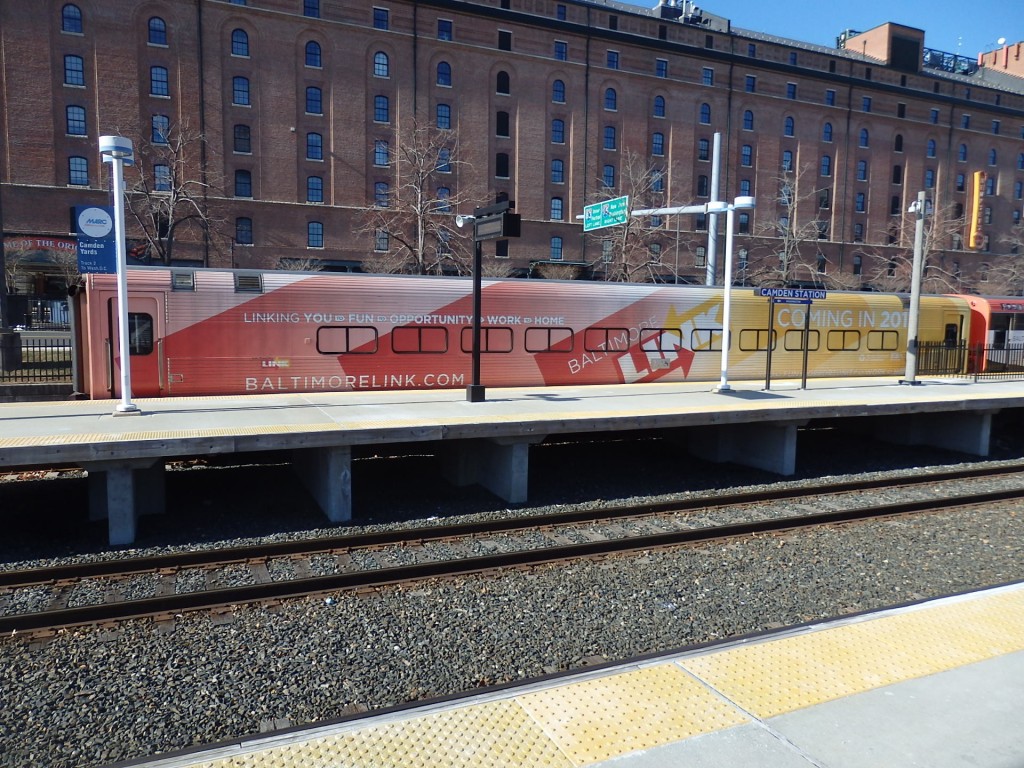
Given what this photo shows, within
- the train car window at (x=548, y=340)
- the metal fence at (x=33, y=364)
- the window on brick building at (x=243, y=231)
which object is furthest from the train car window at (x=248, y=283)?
the window on brick building at (x=243, y=231)

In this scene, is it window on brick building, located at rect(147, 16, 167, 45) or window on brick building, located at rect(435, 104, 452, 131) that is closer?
window on brick building, located at rect(147, 16, 167, 45)

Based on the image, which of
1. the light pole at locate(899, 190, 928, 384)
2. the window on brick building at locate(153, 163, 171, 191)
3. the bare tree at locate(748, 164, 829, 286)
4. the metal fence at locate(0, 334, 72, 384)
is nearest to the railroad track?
the light pole at locate(899, 190, 928, 384)

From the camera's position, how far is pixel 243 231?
46281 millimetres

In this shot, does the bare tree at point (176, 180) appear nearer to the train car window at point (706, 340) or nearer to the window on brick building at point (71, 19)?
the window on brick building at point (71, 19)

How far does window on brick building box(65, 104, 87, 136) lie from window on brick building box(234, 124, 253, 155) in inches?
333

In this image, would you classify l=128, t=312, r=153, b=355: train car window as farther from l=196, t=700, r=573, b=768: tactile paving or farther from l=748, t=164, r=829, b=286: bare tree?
l=748, t=164, r=829, b=286: bare tree

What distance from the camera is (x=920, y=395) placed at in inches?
645

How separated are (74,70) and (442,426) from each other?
148ft

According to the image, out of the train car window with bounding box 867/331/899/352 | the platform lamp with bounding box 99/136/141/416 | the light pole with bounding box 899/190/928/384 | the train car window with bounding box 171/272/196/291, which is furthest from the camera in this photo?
the train car window with bounding box 867/331/899/352

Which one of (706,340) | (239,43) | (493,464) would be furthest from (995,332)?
(239,43)

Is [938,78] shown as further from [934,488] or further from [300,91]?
[934,488]

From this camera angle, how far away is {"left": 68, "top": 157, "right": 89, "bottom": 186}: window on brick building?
1695 inches

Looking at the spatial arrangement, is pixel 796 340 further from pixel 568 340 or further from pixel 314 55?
pixel 314 55

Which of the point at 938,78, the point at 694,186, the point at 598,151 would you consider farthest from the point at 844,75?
the point at 598,151
